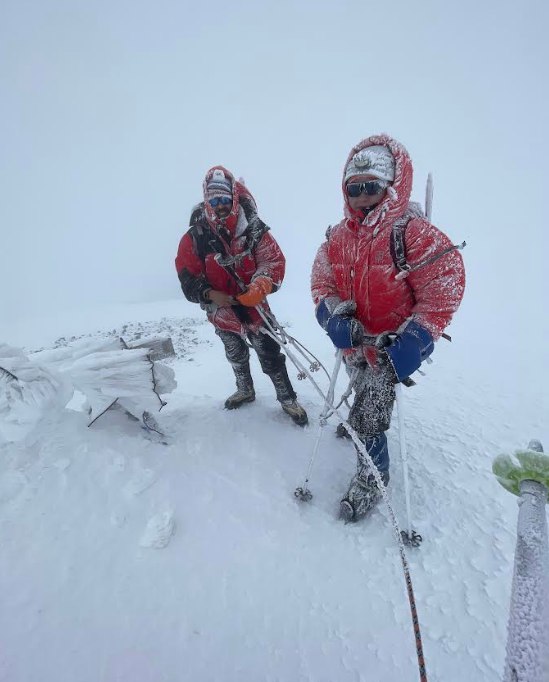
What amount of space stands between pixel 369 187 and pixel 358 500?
2794mm

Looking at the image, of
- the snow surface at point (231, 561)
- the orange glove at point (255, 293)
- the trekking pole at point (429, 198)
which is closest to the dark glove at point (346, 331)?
the orange glove at point (255, 293)

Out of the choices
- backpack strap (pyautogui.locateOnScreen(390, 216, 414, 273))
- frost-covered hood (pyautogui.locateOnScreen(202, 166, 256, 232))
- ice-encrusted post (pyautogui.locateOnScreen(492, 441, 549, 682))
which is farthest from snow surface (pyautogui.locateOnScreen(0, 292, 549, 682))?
frost-covered hood (pyautogui.locateOnScreen(202, 166, 256, 232))

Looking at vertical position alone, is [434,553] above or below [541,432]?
below

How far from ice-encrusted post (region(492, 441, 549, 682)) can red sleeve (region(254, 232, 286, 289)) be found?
2980 millimetres

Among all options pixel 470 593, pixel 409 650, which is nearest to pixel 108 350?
pixel 409 650

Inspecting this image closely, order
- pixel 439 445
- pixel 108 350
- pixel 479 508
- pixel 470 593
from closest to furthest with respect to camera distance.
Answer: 1. pixel 470 593
2. pixel 479 508
3. pixel 108 350
4. pixel 439 445

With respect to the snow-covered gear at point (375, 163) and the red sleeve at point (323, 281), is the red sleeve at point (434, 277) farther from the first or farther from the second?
the red sleeve at point (323, 281)

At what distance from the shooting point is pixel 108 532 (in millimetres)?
2564

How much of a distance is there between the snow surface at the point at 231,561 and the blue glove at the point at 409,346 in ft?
5.48

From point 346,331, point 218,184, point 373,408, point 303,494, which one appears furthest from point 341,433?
point 218,184

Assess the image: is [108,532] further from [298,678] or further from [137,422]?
[298,678]

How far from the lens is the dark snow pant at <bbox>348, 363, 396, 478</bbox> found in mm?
3010

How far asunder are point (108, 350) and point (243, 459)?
6.45 ft

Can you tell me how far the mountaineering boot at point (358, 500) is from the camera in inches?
123
